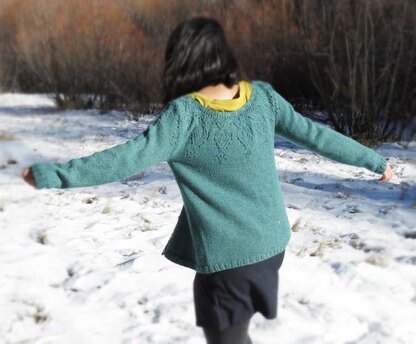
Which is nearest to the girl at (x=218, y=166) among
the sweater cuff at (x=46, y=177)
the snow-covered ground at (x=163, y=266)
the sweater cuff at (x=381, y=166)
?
the sweater cuff at (x=46, y=177)

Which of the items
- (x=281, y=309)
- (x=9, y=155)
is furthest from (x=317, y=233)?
(x=9, y=155)

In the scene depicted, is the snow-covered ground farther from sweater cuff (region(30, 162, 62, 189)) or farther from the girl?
sweater cuff (region(30, 162, 62, 189))

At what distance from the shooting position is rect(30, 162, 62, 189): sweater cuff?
1358mm

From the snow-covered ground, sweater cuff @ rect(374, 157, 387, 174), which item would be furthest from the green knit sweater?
the snow-covered ground

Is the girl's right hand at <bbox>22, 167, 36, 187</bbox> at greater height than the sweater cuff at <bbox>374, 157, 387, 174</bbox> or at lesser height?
greater

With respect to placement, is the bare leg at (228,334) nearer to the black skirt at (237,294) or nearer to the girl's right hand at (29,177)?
the black skirt at (237,294)

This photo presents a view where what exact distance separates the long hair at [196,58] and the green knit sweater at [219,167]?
2.4 inches

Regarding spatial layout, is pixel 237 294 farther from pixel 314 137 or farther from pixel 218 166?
pixel 314 137

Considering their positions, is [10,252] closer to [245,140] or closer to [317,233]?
[317,233]

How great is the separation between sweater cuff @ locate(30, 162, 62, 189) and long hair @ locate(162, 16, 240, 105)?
394 mm

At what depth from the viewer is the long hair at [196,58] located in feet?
4.66

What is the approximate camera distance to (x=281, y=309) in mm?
2750

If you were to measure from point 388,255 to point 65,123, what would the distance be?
9.30 meters

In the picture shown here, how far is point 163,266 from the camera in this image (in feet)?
10.8
